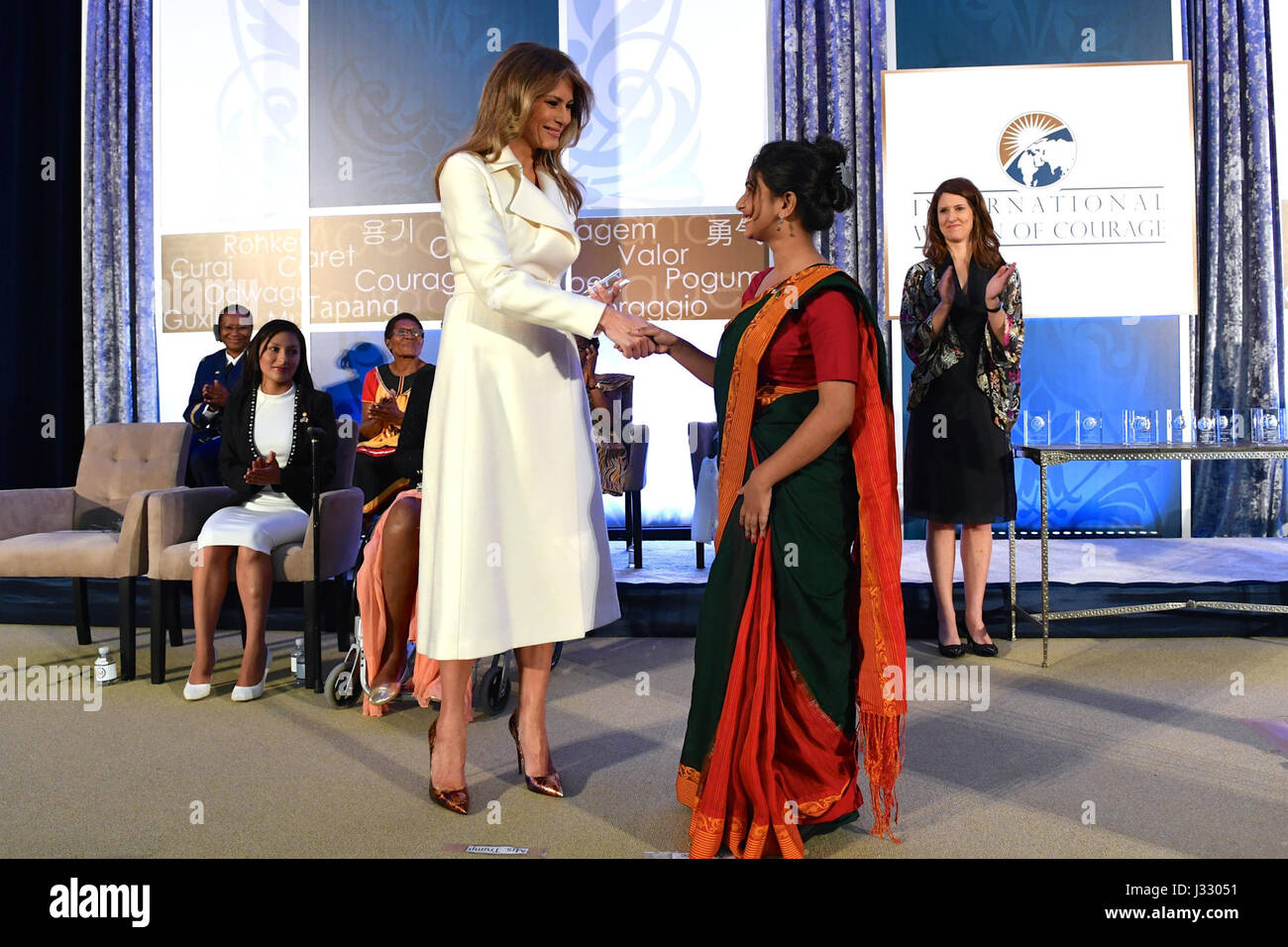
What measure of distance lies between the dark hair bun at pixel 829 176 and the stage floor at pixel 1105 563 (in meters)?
2.43

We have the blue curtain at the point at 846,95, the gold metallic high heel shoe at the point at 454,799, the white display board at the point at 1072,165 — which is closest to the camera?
the gold metallic high heel shoe at the point at 454,799

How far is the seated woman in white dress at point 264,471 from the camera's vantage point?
3340mm

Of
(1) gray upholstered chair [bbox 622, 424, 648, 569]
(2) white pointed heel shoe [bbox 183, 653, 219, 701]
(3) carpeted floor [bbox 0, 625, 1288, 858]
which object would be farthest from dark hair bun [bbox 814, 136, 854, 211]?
(1) gray upholstered chair [bbox 622, 424, 648, 569]

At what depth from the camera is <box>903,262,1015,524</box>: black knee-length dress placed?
3.66 metres

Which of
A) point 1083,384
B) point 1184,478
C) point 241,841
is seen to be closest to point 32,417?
point 241,841

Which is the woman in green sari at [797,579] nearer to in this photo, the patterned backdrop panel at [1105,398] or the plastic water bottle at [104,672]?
the plastic water bottle at [104,672]

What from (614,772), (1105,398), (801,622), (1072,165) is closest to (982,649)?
(614,772)

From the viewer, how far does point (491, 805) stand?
2184 mm

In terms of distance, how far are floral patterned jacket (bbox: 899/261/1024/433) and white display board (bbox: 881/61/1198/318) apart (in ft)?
7.82

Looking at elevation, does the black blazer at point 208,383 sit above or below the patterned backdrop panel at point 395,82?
below

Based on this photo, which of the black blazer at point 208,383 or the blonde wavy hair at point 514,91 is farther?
the black blazer at point 208,383

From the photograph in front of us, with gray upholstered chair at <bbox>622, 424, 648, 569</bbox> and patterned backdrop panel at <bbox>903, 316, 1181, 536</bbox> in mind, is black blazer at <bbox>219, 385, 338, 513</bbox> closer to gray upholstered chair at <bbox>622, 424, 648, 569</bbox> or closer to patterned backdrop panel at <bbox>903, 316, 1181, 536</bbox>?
gray upholstered chair at <bbox>622, 424, 648, 569</bbox>

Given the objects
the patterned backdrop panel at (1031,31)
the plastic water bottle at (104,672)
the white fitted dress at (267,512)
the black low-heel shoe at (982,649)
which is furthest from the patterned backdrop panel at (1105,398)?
the plastic water bottle at (104,672)
